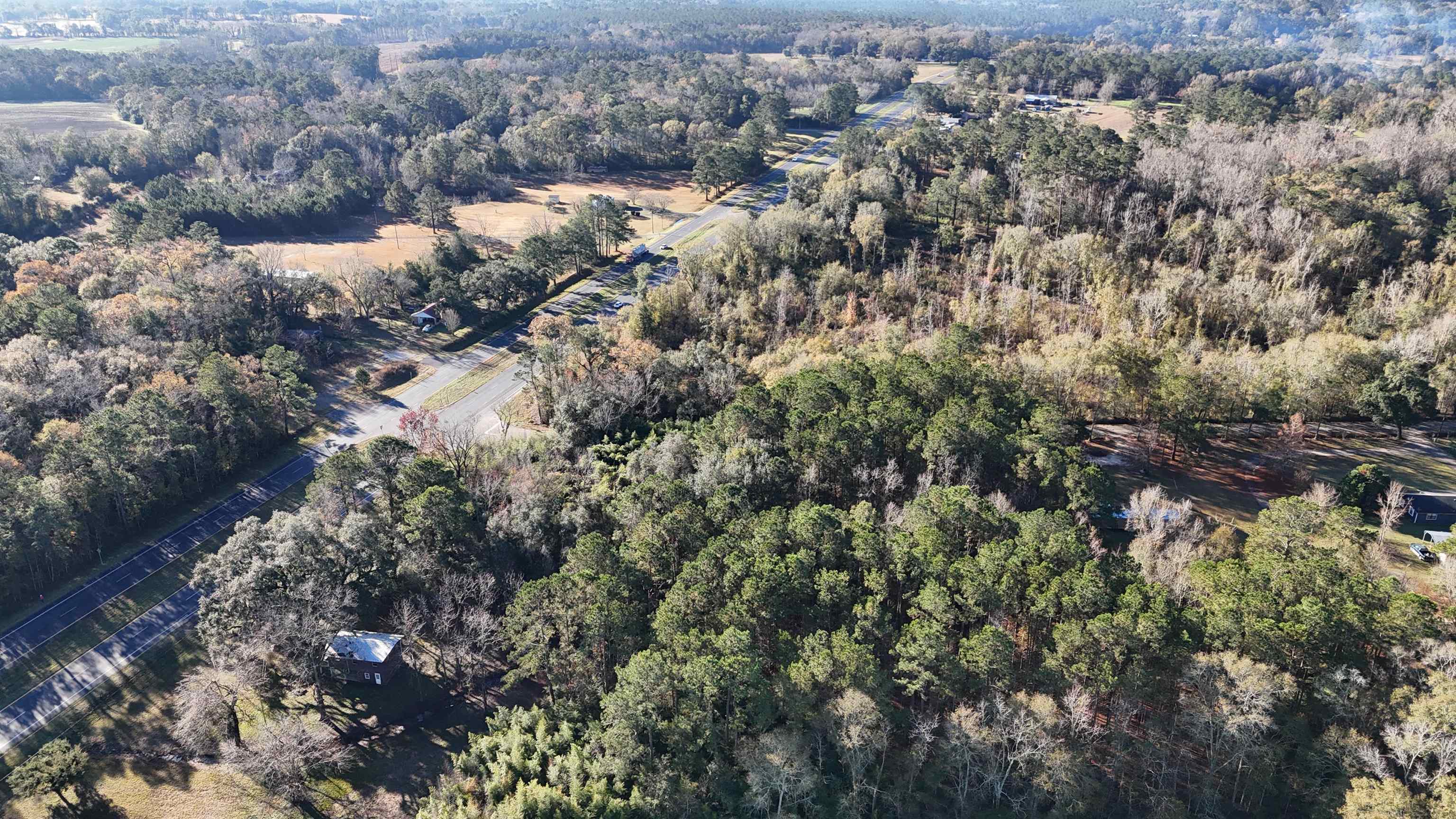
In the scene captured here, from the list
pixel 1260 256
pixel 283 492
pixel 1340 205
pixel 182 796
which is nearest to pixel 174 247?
pixel 283 492

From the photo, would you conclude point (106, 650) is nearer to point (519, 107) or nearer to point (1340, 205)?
point (1340, 205)

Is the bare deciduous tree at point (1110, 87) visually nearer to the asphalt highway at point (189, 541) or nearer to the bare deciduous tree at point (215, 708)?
the asphalt highway at point (189, 541)

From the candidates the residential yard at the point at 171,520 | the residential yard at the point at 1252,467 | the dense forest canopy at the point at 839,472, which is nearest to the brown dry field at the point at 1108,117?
the dense forest canopy at the point at 839,472

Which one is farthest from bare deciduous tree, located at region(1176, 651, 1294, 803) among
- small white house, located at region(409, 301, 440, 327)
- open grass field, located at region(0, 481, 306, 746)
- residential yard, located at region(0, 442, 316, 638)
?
small white house, located at region(409, 301, 440, 327)

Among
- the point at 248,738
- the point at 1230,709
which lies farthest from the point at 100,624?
the point at 1230,709

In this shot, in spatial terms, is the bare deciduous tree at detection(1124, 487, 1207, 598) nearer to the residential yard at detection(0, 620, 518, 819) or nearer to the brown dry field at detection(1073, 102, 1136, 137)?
the residential yard at detection(0, 620, 518, 819)
